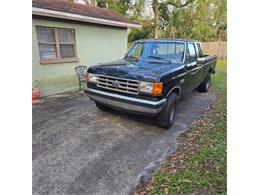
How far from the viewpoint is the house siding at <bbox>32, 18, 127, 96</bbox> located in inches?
257

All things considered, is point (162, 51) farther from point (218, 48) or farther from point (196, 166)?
point (218, 48)

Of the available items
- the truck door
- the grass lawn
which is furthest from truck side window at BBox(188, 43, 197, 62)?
the grass lawn

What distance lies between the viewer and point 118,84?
4.04 metres

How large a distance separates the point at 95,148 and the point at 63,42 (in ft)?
16.5

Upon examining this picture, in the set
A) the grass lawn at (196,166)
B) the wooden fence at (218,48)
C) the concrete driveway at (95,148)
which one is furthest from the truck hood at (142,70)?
the wooden fence at (218,48)

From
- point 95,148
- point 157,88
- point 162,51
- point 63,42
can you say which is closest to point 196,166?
point 157,88

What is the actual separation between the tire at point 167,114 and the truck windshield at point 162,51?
1.09 metres

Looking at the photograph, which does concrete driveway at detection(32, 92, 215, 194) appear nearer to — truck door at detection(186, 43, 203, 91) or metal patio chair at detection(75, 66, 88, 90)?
truck door at detection(186, 43, 203, 91)

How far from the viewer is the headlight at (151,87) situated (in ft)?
11.9

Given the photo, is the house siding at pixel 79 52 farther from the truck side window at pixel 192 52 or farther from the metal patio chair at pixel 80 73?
the truck side window at pixel 192 52

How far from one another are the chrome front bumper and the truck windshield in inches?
59.2

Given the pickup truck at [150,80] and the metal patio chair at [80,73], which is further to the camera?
the metal patio chair at [80,73]
